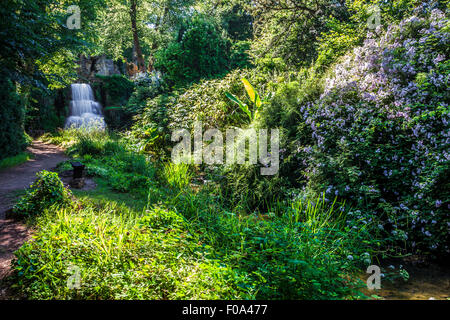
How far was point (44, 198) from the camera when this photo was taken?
4273 mm

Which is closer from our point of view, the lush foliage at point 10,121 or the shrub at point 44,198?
the shrub at point 44,198

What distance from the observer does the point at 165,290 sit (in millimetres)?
2445

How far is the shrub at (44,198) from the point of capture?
13.8 feet

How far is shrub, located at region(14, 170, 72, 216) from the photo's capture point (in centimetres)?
422

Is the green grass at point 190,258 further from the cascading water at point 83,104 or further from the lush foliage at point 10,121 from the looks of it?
the cascading water at point 83,104

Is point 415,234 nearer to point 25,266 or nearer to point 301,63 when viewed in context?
point 25,266

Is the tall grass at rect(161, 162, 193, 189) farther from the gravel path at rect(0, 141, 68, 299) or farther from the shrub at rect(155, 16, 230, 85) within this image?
the shrub at rect(155, 16, 230, 85)

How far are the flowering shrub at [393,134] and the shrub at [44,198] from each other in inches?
158

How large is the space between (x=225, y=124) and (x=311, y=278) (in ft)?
17.1

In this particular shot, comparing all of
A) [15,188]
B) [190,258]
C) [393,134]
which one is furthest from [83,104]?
[393,134]

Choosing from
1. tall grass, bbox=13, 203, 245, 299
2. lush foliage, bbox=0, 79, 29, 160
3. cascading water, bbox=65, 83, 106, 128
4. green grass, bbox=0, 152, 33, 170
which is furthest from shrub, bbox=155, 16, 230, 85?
tall grass, bbox=13, 203, 245, 299

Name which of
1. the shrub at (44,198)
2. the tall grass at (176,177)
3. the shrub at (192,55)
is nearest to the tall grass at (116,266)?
the shrub at (44,198)

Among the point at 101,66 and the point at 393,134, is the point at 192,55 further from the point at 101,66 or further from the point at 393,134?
the point at 101,66

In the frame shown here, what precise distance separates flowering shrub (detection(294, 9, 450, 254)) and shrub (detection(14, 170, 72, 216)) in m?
4.00
